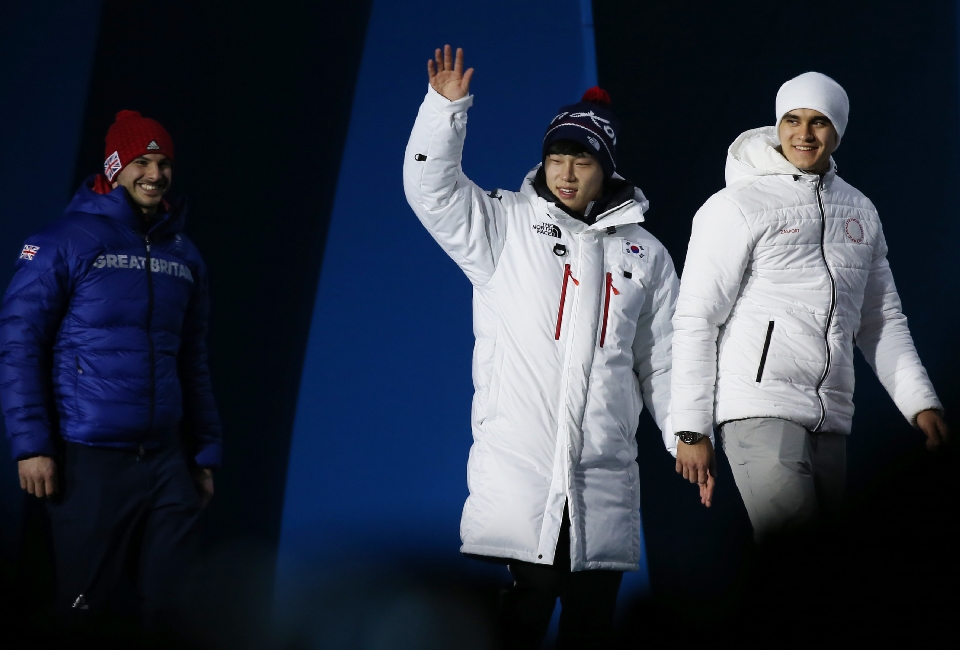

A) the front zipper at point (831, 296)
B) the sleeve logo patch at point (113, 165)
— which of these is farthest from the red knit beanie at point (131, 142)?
the front zipper at point (831, 296)

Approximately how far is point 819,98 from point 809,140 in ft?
0.33

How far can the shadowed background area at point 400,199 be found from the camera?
3.59m

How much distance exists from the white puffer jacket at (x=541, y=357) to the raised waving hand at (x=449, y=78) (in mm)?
22

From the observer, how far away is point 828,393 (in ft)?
7.74

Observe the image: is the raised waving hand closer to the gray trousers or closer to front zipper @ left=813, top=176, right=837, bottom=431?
front zipper @ left=813, top=176, right=837, bottom=431

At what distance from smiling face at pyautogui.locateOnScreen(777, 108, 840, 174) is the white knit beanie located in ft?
Result: 0.04

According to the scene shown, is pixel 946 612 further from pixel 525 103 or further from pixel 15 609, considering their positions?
pixel 525 103

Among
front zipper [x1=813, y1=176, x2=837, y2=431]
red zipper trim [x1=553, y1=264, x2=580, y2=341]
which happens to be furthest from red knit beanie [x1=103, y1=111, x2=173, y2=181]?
front zipper [x1=813, y1=176, x2=837, y2=431]

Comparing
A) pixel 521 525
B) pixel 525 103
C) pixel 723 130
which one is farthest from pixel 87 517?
pixel 723 130

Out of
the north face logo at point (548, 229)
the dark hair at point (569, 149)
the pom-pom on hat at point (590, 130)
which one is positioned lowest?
the north face logo at point (548, 229)

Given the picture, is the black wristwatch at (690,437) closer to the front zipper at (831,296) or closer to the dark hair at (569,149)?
the front zipper at (831,296)

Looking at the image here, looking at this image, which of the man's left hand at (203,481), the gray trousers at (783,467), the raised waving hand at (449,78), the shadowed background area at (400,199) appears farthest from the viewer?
the shadowed background area at (400,199)

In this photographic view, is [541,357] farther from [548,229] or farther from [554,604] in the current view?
[554,604]

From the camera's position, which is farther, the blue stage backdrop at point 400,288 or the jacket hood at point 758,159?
the blue stage backdrop at point 400,288
